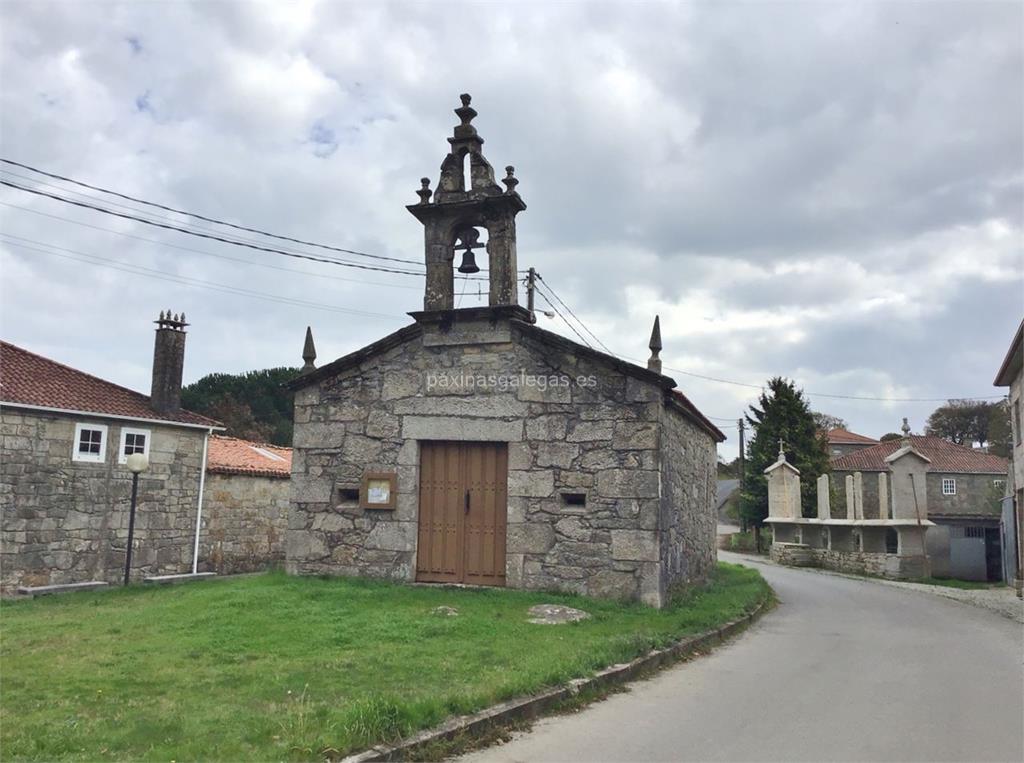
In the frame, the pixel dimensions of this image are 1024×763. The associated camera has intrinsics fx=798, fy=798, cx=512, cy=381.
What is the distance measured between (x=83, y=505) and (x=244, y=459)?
525 centimetres

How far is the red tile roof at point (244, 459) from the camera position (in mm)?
19328

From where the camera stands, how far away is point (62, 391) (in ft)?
53.0

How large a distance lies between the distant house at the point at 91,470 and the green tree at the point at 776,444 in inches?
1128

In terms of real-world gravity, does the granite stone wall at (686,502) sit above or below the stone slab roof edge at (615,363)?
below

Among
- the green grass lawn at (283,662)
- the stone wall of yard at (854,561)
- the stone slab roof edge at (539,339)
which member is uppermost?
the stone slab roof edge at (539,339)

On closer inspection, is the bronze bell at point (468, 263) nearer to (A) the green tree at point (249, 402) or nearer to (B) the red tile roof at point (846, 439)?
(A) the green tree at point (249, 402)

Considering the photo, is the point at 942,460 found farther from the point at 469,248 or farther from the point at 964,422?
the point at 469,248

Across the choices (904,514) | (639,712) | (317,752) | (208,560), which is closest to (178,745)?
(317,752)

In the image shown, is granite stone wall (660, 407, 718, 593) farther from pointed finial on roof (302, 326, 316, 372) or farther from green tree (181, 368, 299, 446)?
green tree (181, 368, 299, 446)

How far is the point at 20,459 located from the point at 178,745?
12.8 m

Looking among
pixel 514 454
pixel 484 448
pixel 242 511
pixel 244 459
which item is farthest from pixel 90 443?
pixel 514 454

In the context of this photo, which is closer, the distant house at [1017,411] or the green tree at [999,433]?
the distant house at [1017,411]

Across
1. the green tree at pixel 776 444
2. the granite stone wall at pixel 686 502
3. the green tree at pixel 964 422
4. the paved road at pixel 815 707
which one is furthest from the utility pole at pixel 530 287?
the green tree at pixel 964 422

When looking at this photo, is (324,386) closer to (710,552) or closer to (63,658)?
(63,658)
